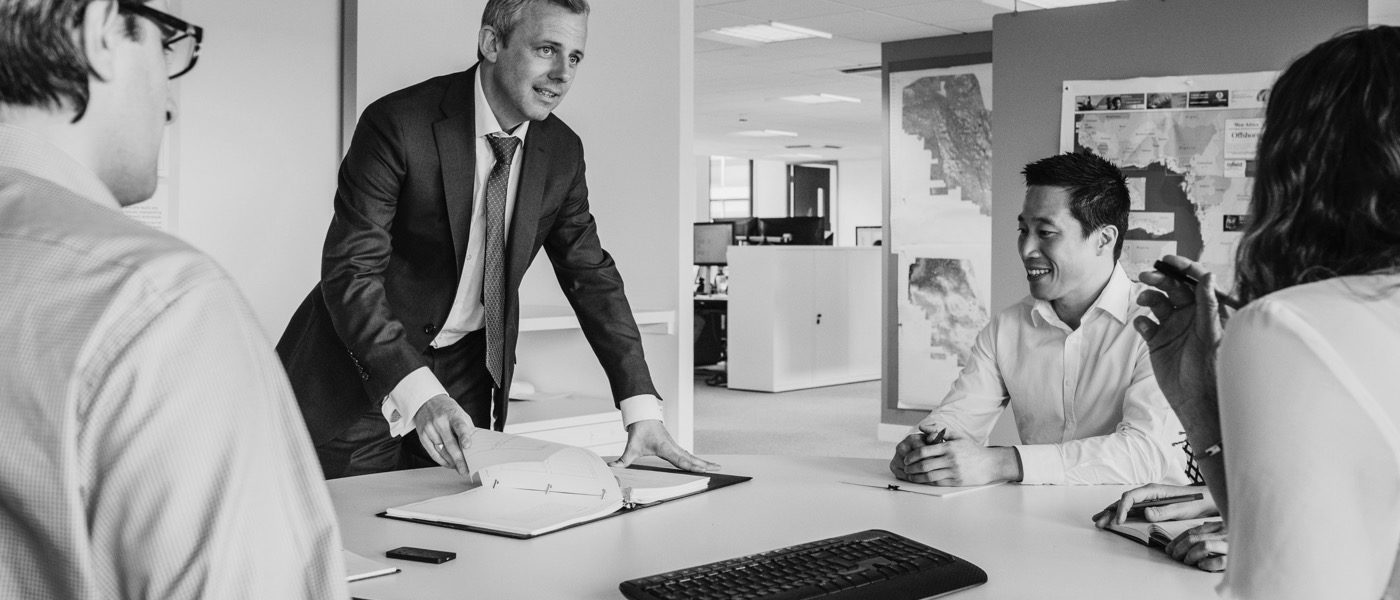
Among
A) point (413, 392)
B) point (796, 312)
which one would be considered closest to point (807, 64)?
point (796, 312)

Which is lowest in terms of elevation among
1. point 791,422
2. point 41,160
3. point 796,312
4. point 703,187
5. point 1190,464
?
point 791,422

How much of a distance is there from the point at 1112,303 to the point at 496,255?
1259 millimetres

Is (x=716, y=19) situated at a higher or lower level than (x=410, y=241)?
higher

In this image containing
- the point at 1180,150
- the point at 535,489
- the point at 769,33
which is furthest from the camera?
the point at 769,33

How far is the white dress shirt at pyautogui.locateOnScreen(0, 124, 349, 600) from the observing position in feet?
2.04

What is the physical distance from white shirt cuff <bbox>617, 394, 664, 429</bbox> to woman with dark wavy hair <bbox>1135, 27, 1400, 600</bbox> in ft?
4.38

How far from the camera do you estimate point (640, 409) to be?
7.52ft

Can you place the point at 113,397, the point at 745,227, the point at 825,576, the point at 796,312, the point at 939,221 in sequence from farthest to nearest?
the point at 745,227, the point at 796,312, the point at 939,221, the point at 825,576, the point at 113,397

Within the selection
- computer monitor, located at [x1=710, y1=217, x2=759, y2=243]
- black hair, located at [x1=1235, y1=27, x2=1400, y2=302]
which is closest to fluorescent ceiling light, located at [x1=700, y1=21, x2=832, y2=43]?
computer monitor, located at [x1=710, y1=217, x2=759, y2=243]

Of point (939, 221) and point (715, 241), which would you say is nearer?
point (939, 221)

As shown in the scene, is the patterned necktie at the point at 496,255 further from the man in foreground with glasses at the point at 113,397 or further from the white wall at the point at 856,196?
the white wall at the point at 856,196

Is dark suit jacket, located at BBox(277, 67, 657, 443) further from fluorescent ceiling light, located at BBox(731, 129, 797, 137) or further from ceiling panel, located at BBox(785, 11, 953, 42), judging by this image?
fluorescent ceiling light, located at BBox(731, 129, 797, 137)

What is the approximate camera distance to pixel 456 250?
2.30 meters

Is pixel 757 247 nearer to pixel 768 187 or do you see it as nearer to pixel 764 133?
pixel 764 133
